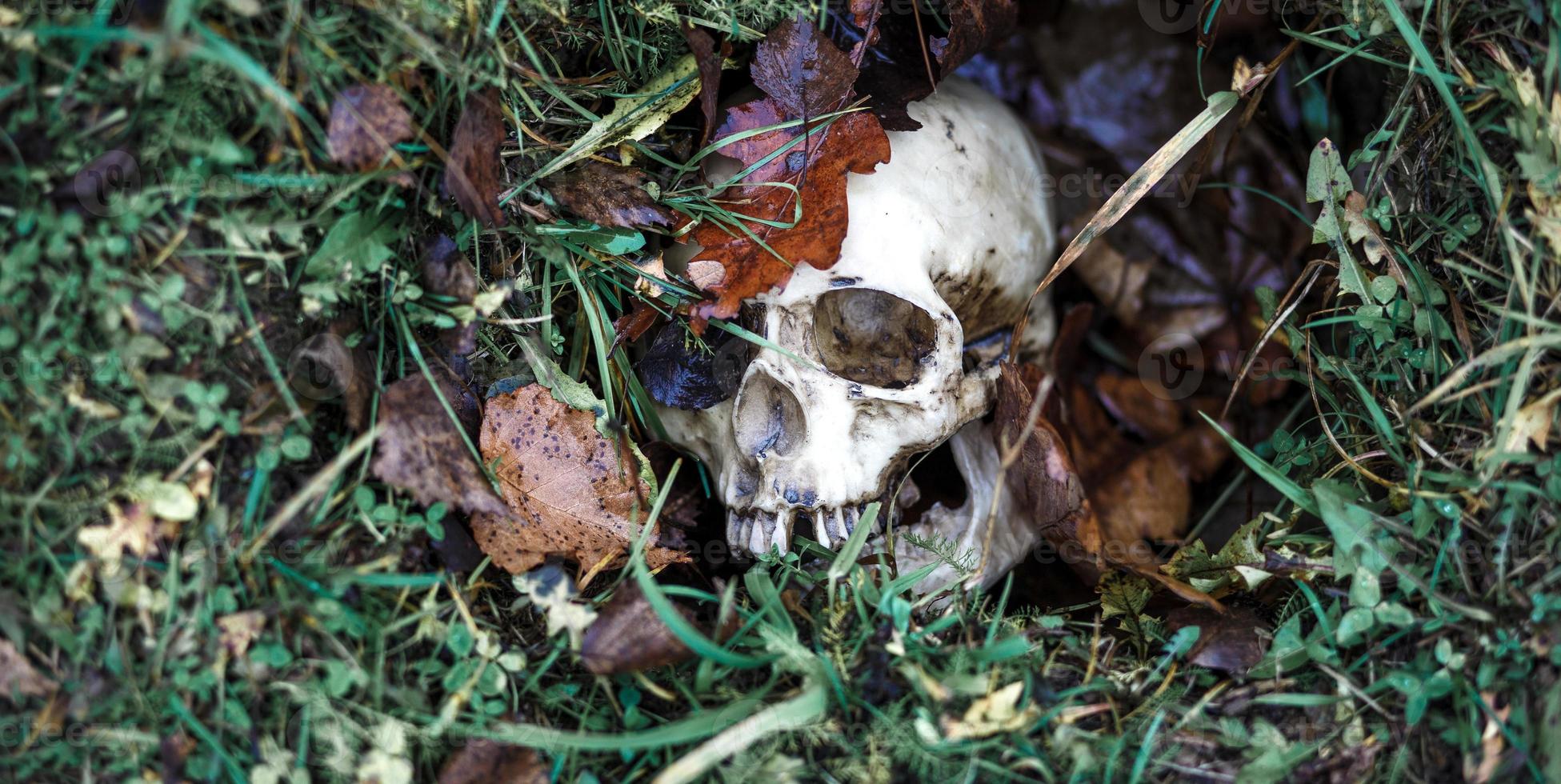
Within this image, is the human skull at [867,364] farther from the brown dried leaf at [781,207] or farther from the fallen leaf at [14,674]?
the fallen leaf at [14,674]

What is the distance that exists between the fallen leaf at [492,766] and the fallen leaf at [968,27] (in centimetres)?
161

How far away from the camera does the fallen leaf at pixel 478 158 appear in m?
1.72

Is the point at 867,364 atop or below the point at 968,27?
below

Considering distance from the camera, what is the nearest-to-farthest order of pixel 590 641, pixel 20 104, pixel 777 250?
pixel 20 104, pixel 590 641, pixel 777 250

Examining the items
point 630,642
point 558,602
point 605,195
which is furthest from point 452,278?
point 630,642

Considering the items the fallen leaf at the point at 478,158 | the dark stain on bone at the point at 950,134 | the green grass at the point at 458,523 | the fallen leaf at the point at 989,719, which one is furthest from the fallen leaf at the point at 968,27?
the fallen leaf at the point at 989,719

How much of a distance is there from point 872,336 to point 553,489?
2.53ft

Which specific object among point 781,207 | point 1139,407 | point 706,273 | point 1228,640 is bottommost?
point 1139,407

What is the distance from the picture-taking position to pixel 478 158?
1.75 metres

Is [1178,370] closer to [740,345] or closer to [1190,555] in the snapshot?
[1190,555]

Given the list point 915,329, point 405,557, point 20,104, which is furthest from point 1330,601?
point 20,104

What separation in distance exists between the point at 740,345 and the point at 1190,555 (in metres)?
1.03

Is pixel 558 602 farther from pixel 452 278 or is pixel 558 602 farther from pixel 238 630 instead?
pixel 452 278

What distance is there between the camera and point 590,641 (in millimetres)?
1688
